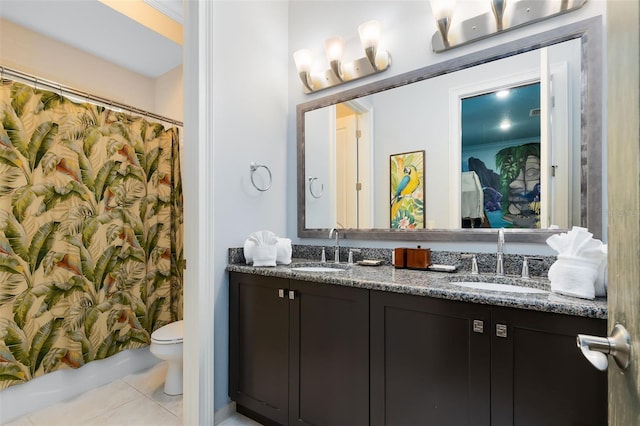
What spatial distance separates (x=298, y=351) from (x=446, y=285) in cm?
79

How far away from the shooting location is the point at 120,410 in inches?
75.1

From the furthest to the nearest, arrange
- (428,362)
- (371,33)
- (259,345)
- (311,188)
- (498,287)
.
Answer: (311,188) < (371,33) < (259,345) < (498,287) < (428,362)

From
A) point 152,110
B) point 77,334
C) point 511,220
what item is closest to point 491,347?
point 511,220

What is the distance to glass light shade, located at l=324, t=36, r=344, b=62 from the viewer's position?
1994 mm

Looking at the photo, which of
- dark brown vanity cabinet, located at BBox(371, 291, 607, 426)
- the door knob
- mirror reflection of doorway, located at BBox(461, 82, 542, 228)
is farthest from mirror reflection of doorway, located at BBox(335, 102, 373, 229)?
the door knob

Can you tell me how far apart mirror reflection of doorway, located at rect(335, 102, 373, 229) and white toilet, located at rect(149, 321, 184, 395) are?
1313 millimetres

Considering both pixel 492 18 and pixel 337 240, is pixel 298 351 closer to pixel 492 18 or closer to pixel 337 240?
pixel 337 240

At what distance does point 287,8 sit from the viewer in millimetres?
2312

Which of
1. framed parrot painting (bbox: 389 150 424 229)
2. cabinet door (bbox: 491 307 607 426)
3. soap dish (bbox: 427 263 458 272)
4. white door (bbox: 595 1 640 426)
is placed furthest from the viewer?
framed parrot painting (bbox: 389 150 424 229)

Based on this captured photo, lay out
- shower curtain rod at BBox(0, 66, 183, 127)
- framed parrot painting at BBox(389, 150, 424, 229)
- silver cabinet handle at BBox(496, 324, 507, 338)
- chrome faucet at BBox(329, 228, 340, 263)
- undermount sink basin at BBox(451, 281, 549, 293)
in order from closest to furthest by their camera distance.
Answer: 1. silver cabinet handle at BBox(496, 324, 507, 338)
2. undermount sink basin at BBox(451, 281, 549, 293)
3. framed parrot painting at BBox(389, 150, 424, 229)
4. shower curtain rod at BBox(0, 66, 183, 127)
5. chrome faucet at BBox(329, 228, 340, 263)

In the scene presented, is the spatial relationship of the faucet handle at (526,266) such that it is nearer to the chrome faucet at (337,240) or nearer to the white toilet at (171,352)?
the chrome faucet at (337,240)

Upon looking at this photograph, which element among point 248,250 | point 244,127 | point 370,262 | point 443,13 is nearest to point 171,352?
point 248,250

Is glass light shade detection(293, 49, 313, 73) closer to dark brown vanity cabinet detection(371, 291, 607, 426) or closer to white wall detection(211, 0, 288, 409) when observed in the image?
white wall detection(211, 0, 288, 409)

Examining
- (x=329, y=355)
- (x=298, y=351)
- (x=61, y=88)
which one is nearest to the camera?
(x=329, y=355)
